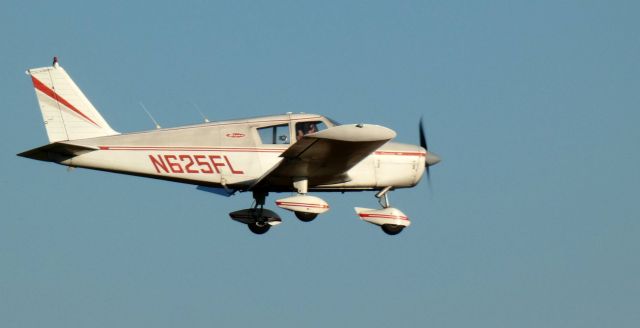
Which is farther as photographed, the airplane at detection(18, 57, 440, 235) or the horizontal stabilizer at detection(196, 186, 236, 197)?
the horizontal stabilizer at detection(196, 186, 236, 197)

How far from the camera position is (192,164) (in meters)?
25.2

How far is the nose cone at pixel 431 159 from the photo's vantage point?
27219 millimetres

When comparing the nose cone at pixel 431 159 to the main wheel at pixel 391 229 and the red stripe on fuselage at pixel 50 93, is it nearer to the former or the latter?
the main wheel at pixel 391 229

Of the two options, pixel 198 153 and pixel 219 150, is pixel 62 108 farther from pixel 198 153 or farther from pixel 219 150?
pixel 219 150

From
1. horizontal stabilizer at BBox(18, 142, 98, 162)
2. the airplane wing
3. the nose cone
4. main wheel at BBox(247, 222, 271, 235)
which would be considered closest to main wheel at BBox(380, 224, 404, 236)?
the airplane wing

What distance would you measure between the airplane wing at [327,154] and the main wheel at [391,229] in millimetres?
1106

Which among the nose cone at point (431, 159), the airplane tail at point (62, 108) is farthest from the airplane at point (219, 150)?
the nose cone at point (431, 159)

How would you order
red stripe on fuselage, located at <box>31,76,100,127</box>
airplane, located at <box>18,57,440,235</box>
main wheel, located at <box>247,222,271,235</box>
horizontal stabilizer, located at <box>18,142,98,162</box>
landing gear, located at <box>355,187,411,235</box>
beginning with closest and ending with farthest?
horizontal stabilizer, located at <box>18,142,98,162</box> < airplane, located at <box>18,57,440,235</box> < red stripe on fuselage, located at <box>31,76,100,127</box> < landing gear, located at <box>355,187,411,235</box> < main wheel, located at <box>247,222,271,235</box>

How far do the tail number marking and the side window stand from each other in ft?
2.56

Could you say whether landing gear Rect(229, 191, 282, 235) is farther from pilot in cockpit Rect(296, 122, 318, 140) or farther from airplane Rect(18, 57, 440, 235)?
pilot in cockpit Rect(296, 122, 318, 140)

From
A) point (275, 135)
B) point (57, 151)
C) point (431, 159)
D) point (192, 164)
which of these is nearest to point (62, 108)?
point (57, 151)

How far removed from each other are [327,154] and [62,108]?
15.1 ft

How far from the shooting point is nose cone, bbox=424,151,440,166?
89.3 feet

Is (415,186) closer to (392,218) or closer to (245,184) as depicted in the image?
(392,218)
